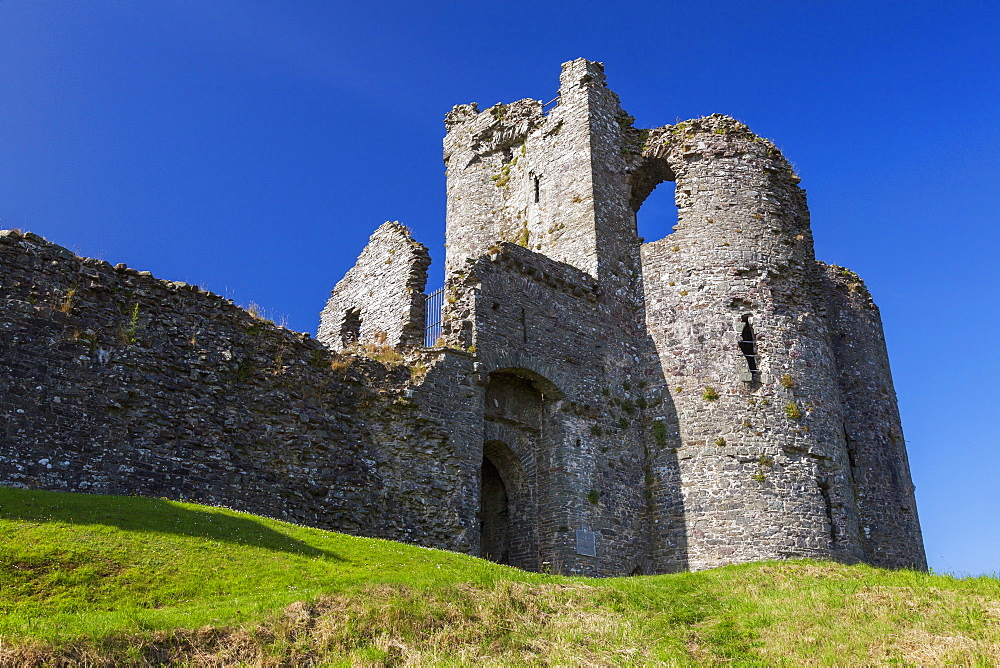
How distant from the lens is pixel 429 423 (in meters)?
19.1

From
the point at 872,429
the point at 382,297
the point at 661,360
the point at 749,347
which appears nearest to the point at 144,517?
the point at 382,297

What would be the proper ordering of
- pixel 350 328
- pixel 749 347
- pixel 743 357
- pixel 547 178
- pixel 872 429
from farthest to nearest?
pixel 350 328, pixel 547 178, pixel 872 429, pixel 749 347, pixel 743 357

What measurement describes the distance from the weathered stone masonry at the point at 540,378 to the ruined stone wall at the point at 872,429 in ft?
0.26

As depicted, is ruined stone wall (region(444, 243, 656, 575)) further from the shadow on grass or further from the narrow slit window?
the shadow on grass

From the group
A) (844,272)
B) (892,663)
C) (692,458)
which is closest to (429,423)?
(692,458)

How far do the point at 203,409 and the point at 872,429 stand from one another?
1801 centimetres

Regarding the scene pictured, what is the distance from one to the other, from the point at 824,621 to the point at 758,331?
40.0ft

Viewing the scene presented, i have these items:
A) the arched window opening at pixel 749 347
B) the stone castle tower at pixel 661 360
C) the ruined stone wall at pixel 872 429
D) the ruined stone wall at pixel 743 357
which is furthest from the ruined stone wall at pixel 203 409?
the ruined stone wall at pixel 872 429

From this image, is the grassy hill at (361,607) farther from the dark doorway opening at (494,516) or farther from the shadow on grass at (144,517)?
the dark doorway opening at (494,516)

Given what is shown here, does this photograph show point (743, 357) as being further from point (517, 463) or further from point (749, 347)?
→ point (517, 463)

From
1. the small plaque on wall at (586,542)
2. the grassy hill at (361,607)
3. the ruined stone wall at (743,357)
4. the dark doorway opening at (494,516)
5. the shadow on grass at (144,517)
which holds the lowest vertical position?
the grassy hill at (361,607)

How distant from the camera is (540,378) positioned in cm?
2184

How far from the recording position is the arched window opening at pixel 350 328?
86.8 ft

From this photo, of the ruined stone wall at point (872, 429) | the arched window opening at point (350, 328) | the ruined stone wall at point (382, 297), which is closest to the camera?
the ruined stone wall at point (382, 297)
